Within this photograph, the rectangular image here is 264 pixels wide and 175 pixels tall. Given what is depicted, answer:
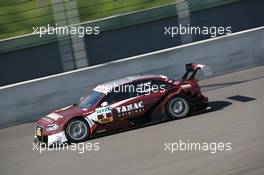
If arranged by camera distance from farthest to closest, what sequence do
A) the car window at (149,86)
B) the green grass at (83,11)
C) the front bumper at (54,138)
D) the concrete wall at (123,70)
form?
the green grass at (83,11) < the concrete wall at (123,70) < the car window at (149,86) < the front bumper at (54,138)

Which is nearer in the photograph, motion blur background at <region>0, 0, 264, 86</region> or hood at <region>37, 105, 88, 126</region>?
hood at <region>37, 105, 88, 126</region>

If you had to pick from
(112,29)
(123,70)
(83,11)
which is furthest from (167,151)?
(83,11)

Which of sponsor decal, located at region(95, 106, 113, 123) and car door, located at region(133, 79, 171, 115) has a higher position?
car door, located at region(133, 79, 171, 115)

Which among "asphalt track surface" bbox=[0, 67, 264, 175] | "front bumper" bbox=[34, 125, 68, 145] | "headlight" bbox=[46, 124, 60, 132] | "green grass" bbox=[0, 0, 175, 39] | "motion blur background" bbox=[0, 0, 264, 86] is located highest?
"green grass" bbox=[0, 0, 175, 39]

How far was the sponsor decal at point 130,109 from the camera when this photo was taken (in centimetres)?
1401

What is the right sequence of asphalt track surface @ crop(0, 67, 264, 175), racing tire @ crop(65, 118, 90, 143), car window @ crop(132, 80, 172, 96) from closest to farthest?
asphalt track surface @ crop(0, 67, 264, 175) < racing tire @ crop(65, 118, 90, 143) < car window @ crop(132, 80, 172, 96)

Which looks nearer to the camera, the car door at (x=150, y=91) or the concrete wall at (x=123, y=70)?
the car door at (x=150, y=91)

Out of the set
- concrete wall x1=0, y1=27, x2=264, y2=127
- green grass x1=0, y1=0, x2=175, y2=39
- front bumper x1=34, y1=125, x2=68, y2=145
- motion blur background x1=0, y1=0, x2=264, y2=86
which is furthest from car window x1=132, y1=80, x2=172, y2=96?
motion blur background x1=0, y1=0, x2=264, y2=86

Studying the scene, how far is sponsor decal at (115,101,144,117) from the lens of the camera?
1401 centimetres

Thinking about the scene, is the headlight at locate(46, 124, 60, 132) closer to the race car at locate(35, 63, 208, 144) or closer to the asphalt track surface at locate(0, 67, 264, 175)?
the race car at locate(35, 63, 208, 144)

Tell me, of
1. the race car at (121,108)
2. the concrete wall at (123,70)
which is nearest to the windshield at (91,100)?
the race car at (121,108)

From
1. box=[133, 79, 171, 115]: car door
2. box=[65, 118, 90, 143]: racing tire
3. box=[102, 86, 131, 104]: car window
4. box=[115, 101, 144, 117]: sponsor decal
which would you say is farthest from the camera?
box=[133, 79, 171, 115]: car door

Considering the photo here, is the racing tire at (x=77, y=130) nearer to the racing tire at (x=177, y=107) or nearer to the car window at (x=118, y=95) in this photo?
the car window at (x=118, y=95)

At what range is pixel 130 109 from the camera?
46.2 ft
